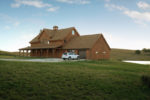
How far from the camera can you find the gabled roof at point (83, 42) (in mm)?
39953

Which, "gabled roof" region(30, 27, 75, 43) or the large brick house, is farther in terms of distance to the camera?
"gabled roof" region(30, 27, 75, 43)

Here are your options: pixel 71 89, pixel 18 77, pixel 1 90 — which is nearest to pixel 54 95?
pixel 71 89

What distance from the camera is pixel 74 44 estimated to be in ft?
143

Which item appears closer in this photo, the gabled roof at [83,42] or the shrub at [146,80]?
the shrub at [146,80]

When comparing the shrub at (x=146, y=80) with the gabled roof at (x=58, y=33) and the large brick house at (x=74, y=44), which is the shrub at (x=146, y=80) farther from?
the gabled roof at (x=58, y=33)

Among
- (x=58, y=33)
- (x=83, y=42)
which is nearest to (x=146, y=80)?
(x=83, y=42)

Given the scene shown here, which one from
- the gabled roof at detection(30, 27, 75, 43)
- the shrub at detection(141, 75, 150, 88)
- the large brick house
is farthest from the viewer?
the gabled roof at detection(30, 27, 75, 43)

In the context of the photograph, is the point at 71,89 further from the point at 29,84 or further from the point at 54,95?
the point at 29,84

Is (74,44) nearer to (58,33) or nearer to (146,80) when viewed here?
(58,33)

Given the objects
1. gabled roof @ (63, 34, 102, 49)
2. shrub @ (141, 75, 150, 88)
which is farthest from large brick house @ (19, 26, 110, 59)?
shrub @ (141, 75, 150, 88)

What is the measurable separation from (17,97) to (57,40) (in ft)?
131

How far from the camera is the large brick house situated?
39906 millimetres

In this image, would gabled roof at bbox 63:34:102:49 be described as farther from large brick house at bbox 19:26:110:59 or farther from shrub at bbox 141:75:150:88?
shrub at bbox 141:75:150:88

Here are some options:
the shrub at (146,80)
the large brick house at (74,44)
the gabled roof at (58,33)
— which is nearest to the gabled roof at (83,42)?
the large brick house at (74,44)
